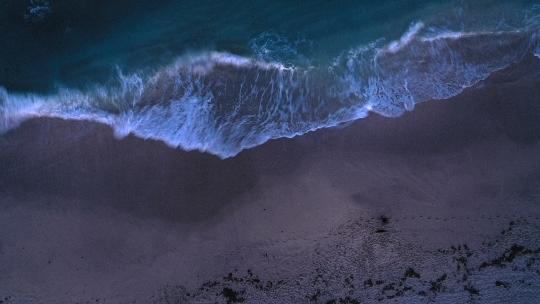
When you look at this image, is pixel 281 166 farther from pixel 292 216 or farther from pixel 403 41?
pixel 403 41

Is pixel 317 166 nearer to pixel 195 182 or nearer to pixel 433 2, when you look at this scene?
pixel 195 182

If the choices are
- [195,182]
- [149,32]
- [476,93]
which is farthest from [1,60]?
[476,93]

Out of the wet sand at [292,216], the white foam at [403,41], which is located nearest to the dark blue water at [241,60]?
the white foam at [403,41]

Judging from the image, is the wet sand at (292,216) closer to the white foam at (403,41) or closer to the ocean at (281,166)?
the ocean at (281,166)

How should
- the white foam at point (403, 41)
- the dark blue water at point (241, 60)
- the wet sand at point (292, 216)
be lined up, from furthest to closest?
the white foam at point (403, 41), the dark blue water at point (241, 60), the wet sand at point (292, 216)

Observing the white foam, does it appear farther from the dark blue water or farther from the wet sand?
the wet sand
